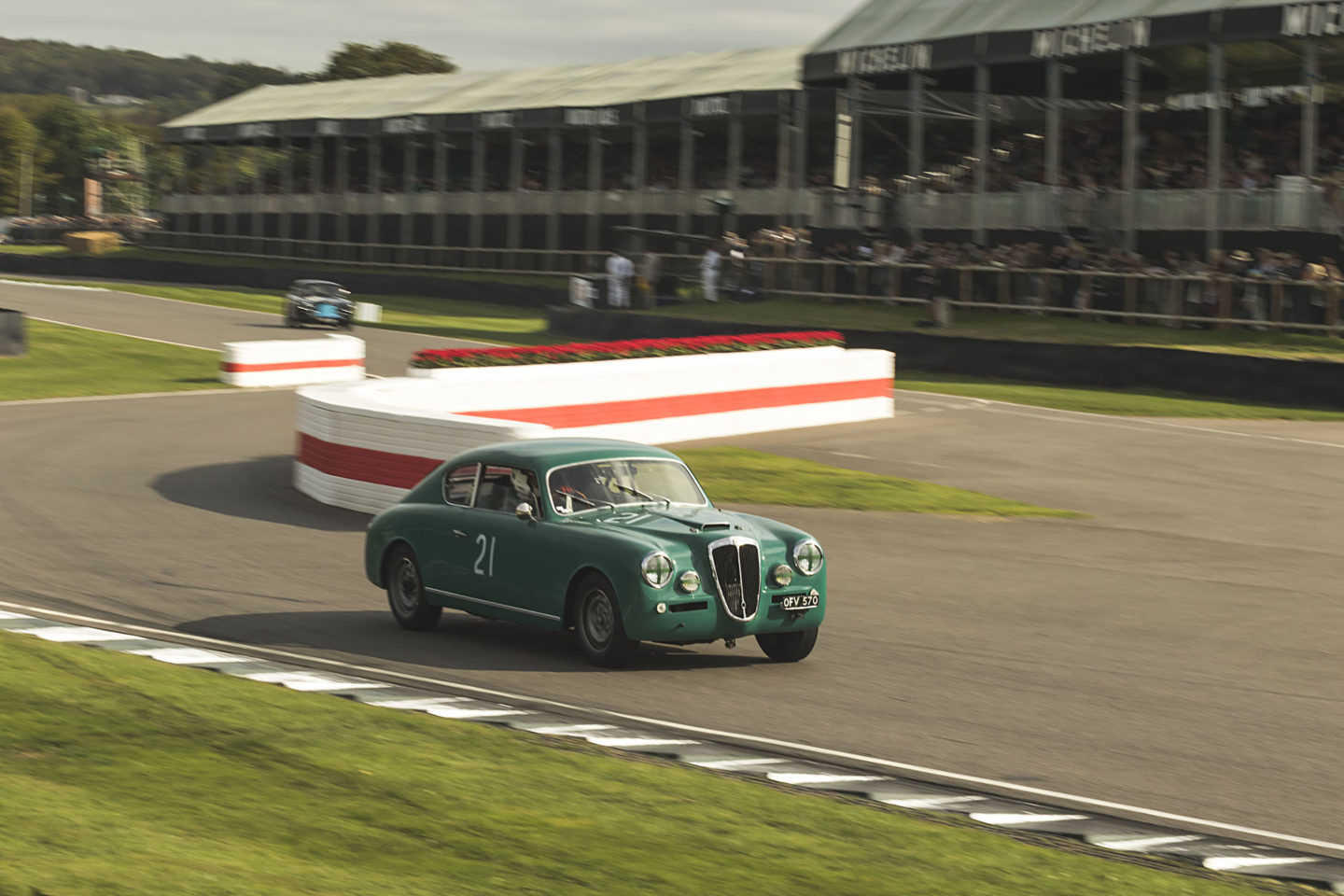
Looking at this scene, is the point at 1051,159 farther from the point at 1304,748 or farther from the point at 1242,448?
the point at 1304,748

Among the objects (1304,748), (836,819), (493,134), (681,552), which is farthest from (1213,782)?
(493,134)

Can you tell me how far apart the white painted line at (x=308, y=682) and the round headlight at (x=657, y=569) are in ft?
5.25

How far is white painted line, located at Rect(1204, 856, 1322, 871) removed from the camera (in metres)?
6.39

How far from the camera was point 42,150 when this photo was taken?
18388 centimetres

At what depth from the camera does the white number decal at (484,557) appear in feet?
35.2

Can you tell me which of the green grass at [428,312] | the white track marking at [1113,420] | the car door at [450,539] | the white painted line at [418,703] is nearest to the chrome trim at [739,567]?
the white painted line at [418,703]

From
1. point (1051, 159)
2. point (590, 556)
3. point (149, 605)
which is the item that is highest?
point (1051, 159)

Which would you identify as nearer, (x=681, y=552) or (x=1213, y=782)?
(x=1213, y=782)

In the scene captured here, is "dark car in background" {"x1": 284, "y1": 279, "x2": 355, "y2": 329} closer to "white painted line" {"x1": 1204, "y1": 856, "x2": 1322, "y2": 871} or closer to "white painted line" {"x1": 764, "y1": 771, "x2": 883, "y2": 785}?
"white painted line" {"x1": 764, "y1": 771, "x2": 883, "y2": 785}

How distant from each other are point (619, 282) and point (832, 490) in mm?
26946

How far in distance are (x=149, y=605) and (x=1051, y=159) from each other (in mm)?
32115

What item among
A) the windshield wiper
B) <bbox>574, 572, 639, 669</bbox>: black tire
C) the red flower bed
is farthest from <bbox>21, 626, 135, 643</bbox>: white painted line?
the red flower bed

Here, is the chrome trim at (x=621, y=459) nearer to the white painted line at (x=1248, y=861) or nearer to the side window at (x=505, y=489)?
the side window at (x=505, y=489)

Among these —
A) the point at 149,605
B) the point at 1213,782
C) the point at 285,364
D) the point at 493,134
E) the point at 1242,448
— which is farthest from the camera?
the point at 493,134
